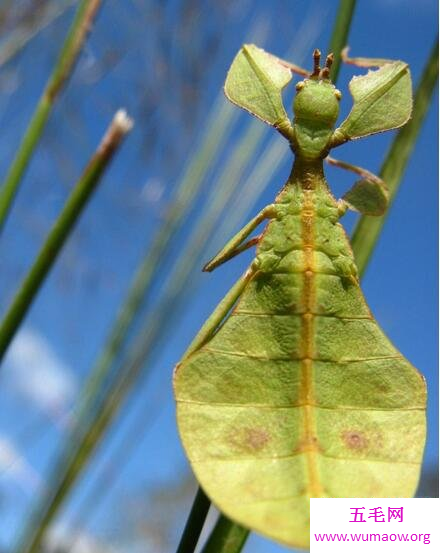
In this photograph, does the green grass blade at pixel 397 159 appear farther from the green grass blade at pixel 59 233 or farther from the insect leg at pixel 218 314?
the green grass blade at pixel 59 233

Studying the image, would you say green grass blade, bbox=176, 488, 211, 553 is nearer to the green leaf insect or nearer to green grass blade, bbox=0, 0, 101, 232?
the green leaf insect

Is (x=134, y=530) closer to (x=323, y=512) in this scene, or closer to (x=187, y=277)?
(x=187, y=277)

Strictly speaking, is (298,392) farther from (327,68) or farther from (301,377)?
(327,68)

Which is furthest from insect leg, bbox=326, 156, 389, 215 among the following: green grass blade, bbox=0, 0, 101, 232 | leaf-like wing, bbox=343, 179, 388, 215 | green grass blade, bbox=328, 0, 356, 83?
green grass blade, bbox=0, 0, 101, 232

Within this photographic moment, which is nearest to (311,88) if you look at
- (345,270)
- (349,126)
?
(349,126)

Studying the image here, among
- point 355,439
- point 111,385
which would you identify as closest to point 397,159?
point 355,439

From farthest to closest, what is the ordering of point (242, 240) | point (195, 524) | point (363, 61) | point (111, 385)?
point (111, 385) → point (363, 61) → point (242, 240) → point (195, 524)
